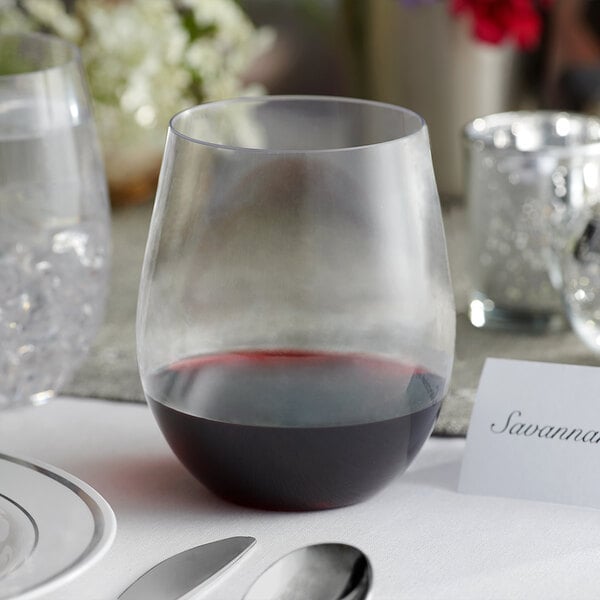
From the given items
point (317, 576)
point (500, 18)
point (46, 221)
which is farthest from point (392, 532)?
point (500, 18)

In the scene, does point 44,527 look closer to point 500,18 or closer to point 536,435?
point 536,435

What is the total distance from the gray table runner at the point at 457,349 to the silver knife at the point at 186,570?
165 millimetres

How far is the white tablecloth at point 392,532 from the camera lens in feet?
1.37

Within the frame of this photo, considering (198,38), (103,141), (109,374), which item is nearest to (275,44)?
(198,38)

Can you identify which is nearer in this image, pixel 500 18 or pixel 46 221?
pixel 46 221

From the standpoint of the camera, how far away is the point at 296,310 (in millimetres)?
454

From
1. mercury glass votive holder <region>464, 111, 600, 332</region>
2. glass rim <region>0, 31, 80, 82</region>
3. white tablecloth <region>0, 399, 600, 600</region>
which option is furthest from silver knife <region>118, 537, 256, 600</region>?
mercury glass votive holder <region>464, 111, 600, 332</region>

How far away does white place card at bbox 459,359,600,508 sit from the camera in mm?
484

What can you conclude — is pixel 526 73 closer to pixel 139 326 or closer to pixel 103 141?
pixel 103 141

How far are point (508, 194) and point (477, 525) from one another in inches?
12.9

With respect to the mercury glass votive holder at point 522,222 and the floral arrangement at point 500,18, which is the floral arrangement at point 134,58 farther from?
the mercury glass votive holder at point 522,222

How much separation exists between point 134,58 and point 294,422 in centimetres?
65

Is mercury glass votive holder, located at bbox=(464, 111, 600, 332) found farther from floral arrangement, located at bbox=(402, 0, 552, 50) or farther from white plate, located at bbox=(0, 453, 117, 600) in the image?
white plate, located at bbox=(0, 453, 117, 600)

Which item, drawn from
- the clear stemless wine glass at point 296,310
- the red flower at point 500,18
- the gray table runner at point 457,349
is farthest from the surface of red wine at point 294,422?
the red flower at point 500,18
